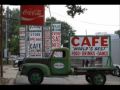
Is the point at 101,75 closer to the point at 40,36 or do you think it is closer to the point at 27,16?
the point at 40,36

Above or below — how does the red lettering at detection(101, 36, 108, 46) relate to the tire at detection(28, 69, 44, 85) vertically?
above

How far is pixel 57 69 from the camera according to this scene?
2302 centimetres

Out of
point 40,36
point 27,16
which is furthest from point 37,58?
point 27,16

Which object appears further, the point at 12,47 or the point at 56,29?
the point at 12,47

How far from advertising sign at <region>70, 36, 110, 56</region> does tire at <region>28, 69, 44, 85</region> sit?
3.49 meters

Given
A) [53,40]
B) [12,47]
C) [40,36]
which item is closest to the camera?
[40,36]

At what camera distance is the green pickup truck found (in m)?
22.2

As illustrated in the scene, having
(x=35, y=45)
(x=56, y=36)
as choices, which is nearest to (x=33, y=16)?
(x=35, y=45)

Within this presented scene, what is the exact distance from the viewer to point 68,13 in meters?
7.58

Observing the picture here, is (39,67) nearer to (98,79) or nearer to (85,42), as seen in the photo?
(98,79)

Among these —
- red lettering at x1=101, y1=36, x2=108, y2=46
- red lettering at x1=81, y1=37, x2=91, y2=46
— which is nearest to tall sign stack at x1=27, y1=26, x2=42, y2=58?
red lettering at x1=81, y1=37, x2=91, y2=46

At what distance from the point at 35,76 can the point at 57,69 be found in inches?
58.4

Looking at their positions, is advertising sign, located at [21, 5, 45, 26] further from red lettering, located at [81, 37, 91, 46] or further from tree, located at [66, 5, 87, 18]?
red lettering, located at [81, 37, 91, 46]
